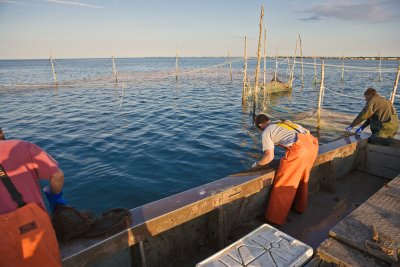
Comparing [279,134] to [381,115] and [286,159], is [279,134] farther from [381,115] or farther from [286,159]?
[381,115]

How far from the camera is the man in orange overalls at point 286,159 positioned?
13.9 ft

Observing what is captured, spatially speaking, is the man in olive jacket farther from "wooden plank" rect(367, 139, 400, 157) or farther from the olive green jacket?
"wooden plank" rect(367, 139, 400, 157)

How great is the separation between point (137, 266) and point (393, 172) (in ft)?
19.5

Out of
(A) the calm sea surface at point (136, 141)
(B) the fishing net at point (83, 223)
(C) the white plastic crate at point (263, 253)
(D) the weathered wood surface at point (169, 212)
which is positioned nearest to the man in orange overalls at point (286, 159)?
(D) the weathered wood surface at point (169, 212)

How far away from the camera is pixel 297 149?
13.7ft

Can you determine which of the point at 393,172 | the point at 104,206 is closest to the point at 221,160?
the point at 104,206

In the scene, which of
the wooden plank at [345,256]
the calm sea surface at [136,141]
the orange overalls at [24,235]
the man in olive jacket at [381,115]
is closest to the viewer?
the orange overalls at [24,235]

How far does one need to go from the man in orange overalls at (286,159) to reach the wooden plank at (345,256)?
1628 mm

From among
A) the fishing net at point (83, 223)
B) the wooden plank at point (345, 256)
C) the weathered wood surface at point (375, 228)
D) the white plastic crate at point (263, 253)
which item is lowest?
the white plastic crate at point (263, 253)

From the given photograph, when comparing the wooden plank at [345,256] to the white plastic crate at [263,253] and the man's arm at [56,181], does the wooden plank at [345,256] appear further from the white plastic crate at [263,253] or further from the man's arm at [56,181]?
the man's arm at [56,181]

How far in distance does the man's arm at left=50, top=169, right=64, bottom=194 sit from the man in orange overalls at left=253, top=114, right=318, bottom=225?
300 cm

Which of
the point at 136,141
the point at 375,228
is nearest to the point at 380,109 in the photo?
the point at 375,228

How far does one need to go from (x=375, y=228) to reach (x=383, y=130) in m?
4.96

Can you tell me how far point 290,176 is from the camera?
4.38m
